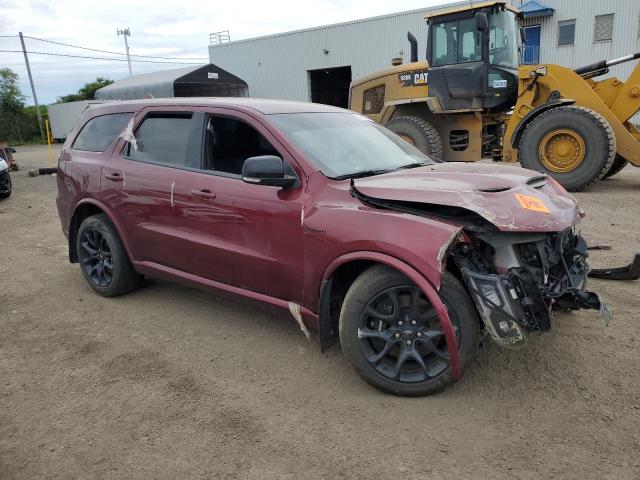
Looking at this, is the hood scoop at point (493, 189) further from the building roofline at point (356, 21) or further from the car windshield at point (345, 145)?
the building roofline at point (356, 21)

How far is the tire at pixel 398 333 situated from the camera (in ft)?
9.61

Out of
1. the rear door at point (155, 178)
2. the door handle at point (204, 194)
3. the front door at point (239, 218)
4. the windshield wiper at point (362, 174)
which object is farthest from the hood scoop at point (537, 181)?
the rear door at point (155, 178)

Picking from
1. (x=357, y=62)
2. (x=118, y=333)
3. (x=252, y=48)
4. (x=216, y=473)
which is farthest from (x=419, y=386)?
(x=252, y=48)

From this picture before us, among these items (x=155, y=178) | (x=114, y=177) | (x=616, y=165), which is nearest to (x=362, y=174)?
(x=155, y=178)

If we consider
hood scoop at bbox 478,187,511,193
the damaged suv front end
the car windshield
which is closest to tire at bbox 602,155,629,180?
the car windshield

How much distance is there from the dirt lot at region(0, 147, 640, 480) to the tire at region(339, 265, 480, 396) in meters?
0.14

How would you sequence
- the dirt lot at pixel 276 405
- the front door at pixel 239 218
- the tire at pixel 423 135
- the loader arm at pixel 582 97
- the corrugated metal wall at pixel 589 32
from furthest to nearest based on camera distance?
the corrugated metal wall at pixel 589 32
the tire at pixel 423 135
the loader arm at pixel 582 97
the front door at pixel 239 218
the dirt lot at pixel 276 405

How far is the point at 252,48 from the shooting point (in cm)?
3259

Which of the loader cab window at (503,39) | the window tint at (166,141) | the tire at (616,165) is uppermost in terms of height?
the loader cab window at (503,39)

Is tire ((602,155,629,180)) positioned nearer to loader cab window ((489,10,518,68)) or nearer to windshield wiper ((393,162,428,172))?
loader cab window ((489,10,518,68))

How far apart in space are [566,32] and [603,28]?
150 cm

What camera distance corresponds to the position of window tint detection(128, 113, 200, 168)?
4.15 metres

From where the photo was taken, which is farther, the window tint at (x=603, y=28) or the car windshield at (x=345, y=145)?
the window tint at (x=603, y=28)

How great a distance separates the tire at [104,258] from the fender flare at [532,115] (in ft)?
22.6
